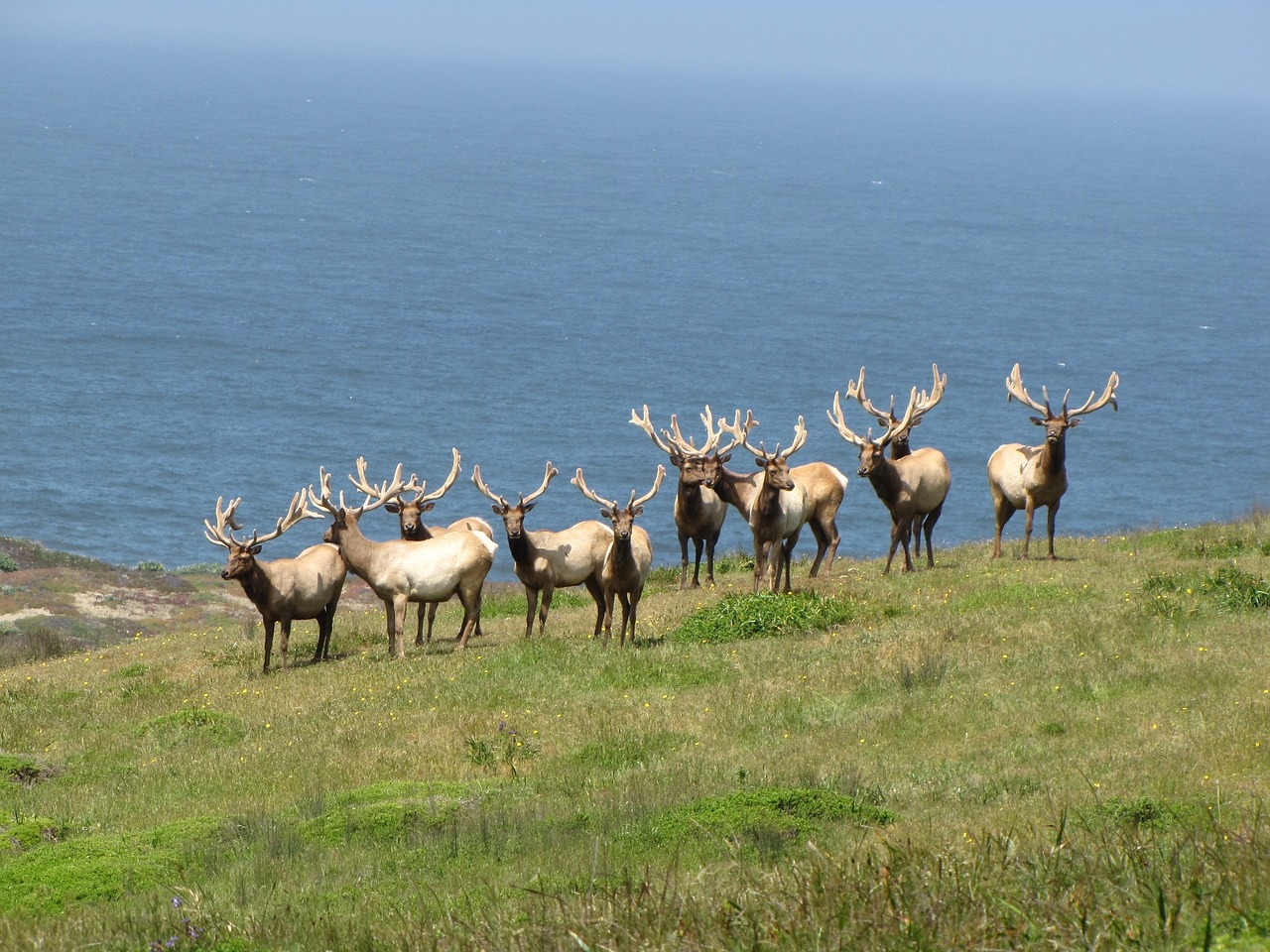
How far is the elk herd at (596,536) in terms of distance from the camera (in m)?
20.8

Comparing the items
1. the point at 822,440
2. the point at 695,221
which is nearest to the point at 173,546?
the point at 822,440

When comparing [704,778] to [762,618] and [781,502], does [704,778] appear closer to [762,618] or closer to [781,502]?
[762,618]

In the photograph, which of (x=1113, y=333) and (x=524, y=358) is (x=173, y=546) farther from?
(x=1113, y=333)

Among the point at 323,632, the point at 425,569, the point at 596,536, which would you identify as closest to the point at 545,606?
the point at 596,536

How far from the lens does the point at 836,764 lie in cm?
1285

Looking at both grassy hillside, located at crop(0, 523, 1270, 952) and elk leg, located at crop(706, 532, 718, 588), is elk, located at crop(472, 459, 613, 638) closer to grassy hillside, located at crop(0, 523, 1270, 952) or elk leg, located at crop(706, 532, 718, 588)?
grassy hillside, located at crop(0, 523, 1270, 952)

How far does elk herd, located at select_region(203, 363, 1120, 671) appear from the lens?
20844mm

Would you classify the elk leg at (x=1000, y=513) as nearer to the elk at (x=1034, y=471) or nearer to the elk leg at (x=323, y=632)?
the elk at (x=1034, y=471)

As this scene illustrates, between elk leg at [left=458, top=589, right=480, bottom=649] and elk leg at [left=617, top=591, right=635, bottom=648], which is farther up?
elk leg at [left=617, top=591, right=635, bottom=648]

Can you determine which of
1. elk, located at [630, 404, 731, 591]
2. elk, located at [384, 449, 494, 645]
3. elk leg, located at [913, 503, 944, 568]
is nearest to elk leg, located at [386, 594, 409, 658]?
elk, located at [384, 449, 494, 645]

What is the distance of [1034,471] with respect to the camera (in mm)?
24828

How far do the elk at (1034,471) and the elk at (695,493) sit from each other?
465 cm

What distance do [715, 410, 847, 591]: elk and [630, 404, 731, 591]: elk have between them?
0.42m

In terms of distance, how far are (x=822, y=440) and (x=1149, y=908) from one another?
69639 mm
